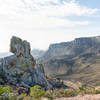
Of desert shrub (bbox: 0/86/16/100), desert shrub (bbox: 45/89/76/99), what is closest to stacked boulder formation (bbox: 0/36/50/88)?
desert shrub (bbox: 45/89/76/99)

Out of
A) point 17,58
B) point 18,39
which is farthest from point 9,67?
point 18,39

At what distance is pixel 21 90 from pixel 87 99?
11783mm

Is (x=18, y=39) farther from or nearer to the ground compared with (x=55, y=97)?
farther from the ground

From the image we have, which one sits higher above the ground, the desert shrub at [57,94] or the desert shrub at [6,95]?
the desert shrub at [6,95]

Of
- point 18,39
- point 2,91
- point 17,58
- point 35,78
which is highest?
point 18,39

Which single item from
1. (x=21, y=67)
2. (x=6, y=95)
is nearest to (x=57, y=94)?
(x=6, y=95)

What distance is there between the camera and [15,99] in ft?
51.2

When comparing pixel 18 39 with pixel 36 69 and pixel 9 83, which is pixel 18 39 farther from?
pixel 9 83

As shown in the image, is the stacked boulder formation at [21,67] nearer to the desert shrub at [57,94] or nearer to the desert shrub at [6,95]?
the desert shrub at [57,94]

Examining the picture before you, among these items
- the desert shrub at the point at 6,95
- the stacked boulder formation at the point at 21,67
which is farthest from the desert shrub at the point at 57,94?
the stacked boulder formation at the point at 21,67

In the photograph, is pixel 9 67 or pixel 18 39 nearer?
pixel 9 67

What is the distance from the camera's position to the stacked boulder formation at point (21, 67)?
31584 millimetres

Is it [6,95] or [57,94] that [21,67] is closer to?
[57,94]

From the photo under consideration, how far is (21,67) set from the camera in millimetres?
34156
